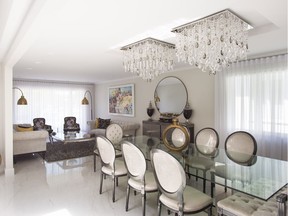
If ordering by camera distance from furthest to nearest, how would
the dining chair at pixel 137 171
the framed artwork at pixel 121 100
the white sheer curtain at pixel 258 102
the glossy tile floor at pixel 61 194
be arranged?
the framed artwork at pixel 121 100, the white sheer curtain at pixel 258 102, the glossy tile floor at pixel 61 194, the dining chair at pixel 137 171

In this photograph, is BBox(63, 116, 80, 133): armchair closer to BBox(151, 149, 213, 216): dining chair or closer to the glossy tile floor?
the glossy tile floor

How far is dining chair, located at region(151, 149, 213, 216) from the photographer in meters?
1.98

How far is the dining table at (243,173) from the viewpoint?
6.63ft

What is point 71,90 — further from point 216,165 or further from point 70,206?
point 216,165

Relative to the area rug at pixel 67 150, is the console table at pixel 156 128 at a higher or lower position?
higher

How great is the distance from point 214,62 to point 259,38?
2.88 feet

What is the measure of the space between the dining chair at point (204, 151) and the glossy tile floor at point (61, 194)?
2.49 feet

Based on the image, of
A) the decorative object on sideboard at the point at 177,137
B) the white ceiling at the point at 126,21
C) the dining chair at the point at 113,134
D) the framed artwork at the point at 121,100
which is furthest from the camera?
the framed artwork at the point at 121,100

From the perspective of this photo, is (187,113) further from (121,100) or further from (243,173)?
(121,100)

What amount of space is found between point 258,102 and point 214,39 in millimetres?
2126

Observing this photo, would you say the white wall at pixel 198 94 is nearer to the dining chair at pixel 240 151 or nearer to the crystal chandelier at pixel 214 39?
the dining chair at pixel 240 151

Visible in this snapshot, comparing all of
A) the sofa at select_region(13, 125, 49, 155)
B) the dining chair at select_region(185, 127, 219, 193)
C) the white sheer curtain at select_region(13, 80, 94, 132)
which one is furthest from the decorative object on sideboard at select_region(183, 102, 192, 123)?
the white sheer curtain at select_region(13, 80, 94, 132)

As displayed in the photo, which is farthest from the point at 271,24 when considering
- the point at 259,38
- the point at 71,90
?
Answer: the point at 71,90

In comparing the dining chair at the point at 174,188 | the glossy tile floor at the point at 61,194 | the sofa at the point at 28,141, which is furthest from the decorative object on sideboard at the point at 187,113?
the sofa at the point at 28,141
